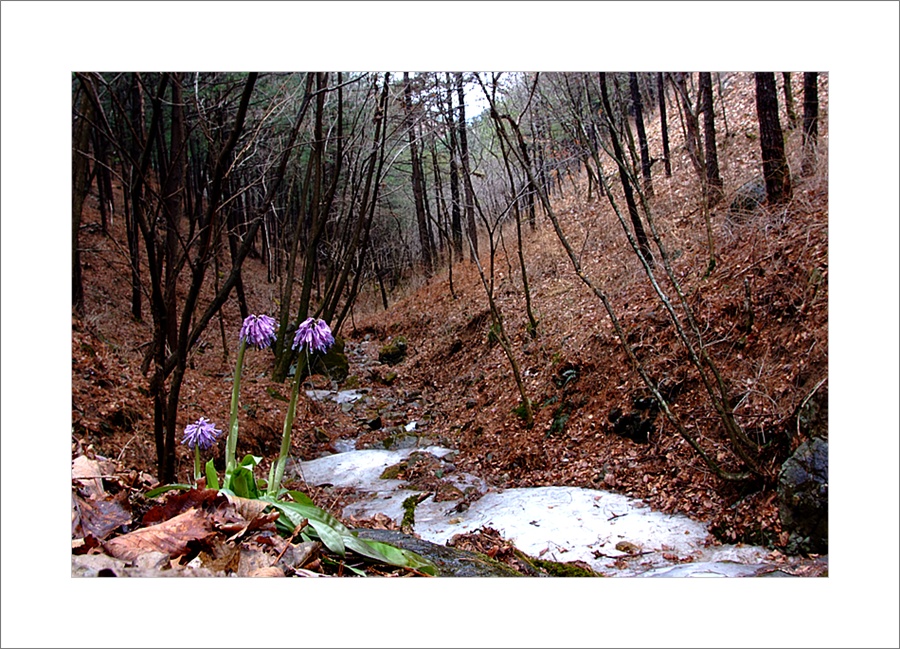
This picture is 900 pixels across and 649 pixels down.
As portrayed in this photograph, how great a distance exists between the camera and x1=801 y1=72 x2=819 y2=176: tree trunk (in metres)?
2.75

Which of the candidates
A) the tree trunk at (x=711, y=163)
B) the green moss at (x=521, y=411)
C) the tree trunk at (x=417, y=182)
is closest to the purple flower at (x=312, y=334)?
the tree trunk at (x=417, y=182)

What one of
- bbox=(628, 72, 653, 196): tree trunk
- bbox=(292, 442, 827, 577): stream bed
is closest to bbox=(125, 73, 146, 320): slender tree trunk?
bbox=(292, 442, 827, 577): stream bed

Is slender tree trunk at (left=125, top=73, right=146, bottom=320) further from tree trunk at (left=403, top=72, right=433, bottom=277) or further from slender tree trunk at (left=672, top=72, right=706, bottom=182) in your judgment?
slender tree trunk at (left=672, top=72, right=706, bottom=182)

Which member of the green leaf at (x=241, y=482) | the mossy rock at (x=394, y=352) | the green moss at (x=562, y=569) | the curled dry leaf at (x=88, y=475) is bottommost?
the green moss at (x=562, y=569)

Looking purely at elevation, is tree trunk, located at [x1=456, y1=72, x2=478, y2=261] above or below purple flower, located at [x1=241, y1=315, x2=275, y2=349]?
above

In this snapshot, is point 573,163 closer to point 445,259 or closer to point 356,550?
point 445,259

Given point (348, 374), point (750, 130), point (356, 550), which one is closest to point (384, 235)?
point (348, 374)

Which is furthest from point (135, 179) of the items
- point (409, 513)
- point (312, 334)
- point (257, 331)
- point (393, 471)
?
point (393, 471)

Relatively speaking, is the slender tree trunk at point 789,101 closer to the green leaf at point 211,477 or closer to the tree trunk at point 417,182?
the tree trunk at point 417,182

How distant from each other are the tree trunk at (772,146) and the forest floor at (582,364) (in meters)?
0.13

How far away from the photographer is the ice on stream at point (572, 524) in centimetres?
230

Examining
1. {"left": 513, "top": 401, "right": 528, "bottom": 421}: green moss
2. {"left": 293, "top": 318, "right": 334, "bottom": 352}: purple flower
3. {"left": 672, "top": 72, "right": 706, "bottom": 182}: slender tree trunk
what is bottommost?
{"left": 513, "top": 401, "right": 528, "bottom": 421}: green moss

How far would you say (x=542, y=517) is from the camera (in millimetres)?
2867

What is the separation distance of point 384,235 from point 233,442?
506 centimetres
